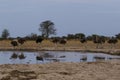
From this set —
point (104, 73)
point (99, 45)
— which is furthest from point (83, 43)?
point (104, 73)

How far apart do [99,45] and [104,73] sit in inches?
1188

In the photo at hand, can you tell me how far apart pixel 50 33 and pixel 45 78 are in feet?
182

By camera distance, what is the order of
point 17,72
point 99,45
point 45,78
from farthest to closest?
point 99,45, point 17,72, point 45,78

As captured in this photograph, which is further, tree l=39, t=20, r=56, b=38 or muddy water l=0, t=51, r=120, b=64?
tree l=39, t=20, r=56, b=38

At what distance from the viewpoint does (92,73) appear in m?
15.4

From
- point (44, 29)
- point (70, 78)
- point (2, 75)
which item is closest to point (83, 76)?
point (70, 78)

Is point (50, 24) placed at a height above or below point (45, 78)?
above

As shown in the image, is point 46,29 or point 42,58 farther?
point 46,29

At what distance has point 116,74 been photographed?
609 inches

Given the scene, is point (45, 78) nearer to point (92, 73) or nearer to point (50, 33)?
point (92, 73)

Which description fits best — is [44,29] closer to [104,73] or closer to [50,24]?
[50,24]

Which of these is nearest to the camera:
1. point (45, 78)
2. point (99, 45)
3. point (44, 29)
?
point (45, 78)

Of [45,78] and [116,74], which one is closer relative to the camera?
[45,78]

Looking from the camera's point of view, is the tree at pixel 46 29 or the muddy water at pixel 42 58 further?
the tree at pixel 46 29
